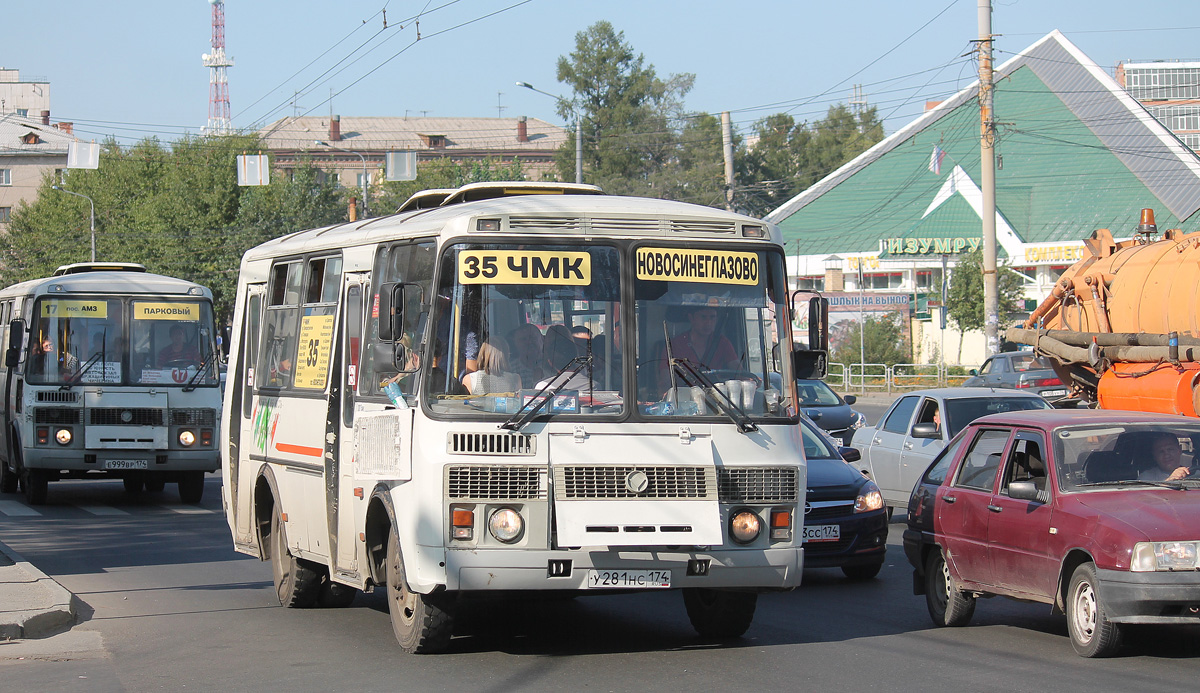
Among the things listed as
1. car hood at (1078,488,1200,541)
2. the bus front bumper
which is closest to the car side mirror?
car hood at (1078,488,1200,541)

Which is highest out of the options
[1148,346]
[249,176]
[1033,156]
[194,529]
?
[1033,156]

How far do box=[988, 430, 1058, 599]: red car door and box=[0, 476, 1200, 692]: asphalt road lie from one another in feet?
1.33

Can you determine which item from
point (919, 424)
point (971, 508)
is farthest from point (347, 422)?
point (919, 424)

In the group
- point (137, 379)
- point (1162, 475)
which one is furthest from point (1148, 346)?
point (137, 379)

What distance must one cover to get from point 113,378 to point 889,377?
95.4ft

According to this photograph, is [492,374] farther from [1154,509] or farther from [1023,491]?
[1154,509]

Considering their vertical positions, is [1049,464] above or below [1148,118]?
below

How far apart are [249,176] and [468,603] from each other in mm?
29055

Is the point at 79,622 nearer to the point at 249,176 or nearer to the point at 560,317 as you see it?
the point at 560,317

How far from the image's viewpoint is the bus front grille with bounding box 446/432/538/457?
298 inches

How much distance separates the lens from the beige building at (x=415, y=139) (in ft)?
380

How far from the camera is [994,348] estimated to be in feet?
97.5

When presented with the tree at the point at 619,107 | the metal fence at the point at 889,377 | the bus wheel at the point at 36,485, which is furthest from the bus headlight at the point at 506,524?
the tree at the point at 619,107

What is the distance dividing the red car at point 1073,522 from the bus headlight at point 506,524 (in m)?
3.15
